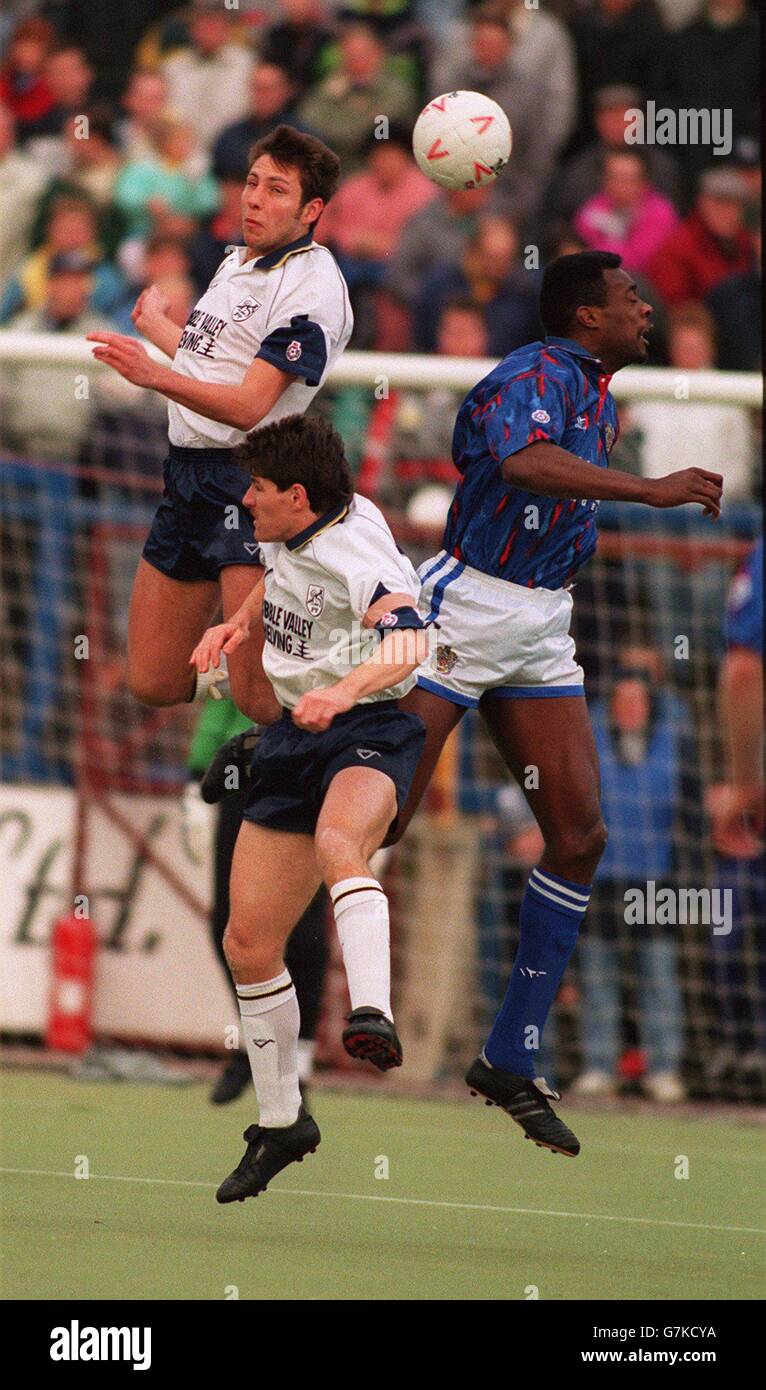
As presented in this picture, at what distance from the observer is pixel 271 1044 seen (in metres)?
6.93

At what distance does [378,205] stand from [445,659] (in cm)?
707

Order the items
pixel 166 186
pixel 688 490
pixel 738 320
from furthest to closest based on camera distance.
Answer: pixel 166 186, pixel 738 320, pixel 688 490

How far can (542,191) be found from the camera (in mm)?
14016

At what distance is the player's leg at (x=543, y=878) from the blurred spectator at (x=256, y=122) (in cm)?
754

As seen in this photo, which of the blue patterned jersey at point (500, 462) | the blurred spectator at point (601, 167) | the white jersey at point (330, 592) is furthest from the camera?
the blurred spectator at point (601, 167)

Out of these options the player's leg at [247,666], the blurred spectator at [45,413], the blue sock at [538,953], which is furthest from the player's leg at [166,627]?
the blurred spectator at [45,413]

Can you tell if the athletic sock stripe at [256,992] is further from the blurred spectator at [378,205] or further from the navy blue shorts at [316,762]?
the blurred spectator at [378,205]

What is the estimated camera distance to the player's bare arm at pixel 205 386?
7.06 metres

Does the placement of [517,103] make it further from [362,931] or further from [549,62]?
[362,931]

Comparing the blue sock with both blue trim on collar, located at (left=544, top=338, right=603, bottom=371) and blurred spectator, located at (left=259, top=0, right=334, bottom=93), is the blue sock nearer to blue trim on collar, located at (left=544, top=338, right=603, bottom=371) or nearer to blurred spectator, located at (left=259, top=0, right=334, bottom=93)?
blue trim on collar, located at (left=544, top=338, right=603, bottom=371)

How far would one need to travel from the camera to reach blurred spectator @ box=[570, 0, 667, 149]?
14266mm

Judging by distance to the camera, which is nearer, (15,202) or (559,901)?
(559,901)

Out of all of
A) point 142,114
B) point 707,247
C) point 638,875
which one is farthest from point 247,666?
point 142,114

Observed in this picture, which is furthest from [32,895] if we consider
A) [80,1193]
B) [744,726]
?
[80,1193]
